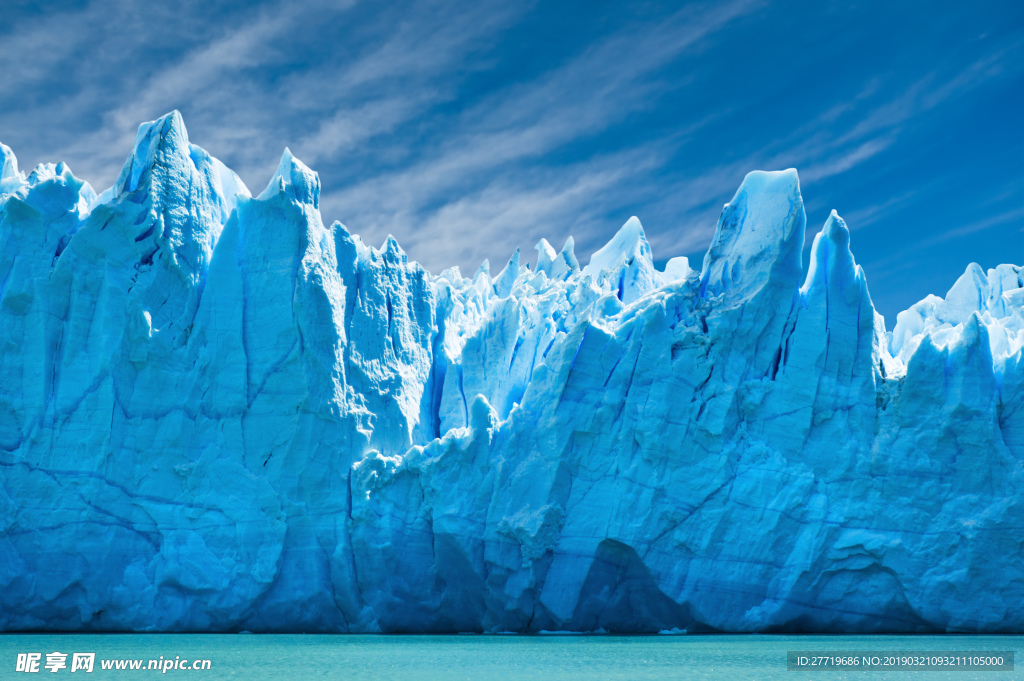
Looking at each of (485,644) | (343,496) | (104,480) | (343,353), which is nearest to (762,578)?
(485,644)

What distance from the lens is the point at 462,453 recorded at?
13789 millimetres

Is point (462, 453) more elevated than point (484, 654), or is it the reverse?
point (462, 453)

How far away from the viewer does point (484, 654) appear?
34.7ft

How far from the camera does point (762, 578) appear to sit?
43.8 feet

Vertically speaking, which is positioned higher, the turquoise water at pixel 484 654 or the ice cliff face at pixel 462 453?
the ice cliff face at pixel 462 453

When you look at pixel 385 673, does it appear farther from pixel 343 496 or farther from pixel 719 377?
pixel 719 377

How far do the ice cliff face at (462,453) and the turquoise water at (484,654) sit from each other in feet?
2.67

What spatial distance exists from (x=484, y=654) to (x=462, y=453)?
387 centimetres

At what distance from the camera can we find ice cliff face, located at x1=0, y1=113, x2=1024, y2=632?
1328cm

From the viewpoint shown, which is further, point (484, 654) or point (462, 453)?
point (462, 453)

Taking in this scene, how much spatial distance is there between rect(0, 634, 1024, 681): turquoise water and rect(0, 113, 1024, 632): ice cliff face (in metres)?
0.81

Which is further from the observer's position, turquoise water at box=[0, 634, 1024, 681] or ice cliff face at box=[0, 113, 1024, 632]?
ice cliff face at box=[0, 113, 1024, 632]

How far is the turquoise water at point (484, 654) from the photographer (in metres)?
8.66

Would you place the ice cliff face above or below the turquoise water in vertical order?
above
